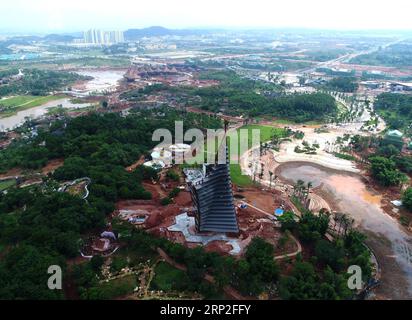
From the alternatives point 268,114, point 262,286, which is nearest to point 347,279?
point 262,286

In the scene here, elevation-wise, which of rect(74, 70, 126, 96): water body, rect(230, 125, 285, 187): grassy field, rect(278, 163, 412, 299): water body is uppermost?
rect(74, 70, 126, 96): water body

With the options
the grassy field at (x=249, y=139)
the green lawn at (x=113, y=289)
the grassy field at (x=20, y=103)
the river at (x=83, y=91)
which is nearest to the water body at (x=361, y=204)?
the grassy field at (x=249, y=139)

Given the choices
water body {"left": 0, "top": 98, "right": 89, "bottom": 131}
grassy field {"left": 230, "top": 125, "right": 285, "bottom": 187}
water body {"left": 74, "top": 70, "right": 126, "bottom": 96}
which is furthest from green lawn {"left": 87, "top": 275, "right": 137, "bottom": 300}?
water body {"left": 74, "top": 70, "right": 126, "bottom": 96}

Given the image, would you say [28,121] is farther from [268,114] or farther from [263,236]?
[263,236]

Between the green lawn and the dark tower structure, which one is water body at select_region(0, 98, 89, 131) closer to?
the dark tower structure

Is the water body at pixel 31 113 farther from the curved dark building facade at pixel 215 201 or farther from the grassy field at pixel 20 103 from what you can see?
the curved dark building facade at pixel 215 201

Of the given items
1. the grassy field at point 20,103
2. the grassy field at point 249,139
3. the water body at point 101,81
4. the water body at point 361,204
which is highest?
the water body at point 101,81

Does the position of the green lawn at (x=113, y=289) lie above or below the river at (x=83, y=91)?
below
